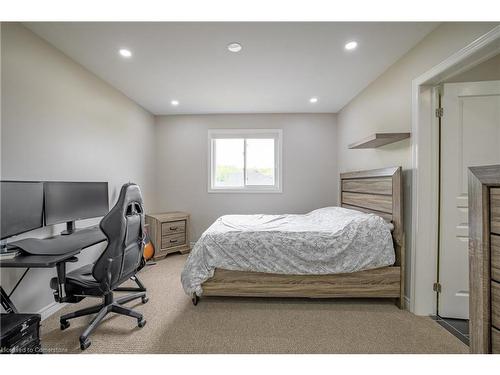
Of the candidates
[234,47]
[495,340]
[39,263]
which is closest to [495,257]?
[495,340]

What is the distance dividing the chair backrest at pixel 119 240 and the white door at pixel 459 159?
2696mm

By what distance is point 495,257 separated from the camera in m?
0.79

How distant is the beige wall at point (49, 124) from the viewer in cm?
167

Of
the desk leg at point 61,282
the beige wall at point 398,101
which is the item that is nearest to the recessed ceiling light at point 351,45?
the beige wall at point 398,101

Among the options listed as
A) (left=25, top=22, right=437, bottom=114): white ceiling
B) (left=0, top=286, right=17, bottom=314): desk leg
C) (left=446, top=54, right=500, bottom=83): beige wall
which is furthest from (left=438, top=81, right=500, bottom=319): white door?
(left=0, top=286, right=17, bottom=314): desk leg

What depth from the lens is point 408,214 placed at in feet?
6.68

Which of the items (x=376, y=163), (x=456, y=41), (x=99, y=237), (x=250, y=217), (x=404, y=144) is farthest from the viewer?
(x=250, y=217)

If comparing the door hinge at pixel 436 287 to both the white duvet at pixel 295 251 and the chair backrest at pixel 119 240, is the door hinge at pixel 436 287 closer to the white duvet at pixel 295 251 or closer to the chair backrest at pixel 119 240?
the white duvet at pixel 295 251

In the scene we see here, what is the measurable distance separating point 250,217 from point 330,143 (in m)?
2.13

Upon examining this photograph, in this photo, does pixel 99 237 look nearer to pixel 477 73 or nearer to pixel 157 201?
pixel 157 201

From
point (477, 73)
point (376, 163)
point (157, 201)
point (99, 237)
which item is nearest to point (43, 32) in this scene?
point (99, 237)

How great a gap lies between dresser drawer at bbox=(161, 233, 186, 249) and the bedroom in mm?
605

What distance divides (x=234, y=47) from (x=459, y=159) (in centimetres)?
224
